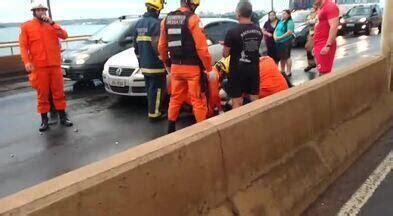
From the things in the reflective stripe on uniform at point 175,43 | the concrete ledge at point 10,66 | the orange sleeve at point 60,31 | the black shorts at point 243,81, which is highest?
the orange sleeve at point 60,31

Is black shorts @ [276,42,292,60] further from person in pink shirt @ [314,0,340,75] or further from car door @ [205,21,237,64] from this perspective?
person in pink shirt @ [314,0,340,75]

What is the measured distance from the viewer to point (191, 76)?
5988 millimetres

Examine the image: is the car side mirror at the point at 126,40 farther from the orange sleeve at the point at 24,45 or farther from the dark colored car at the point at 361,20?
the dark colored car at the point at 361,20

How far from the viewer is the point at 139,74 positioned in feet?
27.1

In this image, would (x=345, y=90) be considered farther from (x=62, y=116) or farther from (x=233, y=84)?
(x=62, y=116)

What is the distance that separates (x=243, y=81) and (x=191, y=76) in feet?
2.15

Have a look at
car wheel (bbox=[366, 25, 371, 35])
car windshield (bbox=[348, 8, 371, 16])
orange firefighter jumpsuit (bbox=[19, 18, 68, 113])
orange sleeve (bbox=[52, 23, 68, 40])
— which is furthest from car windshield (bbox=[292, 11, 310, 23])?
orange firefighter jumpsuit (bbox=[19, 18, 68, 113])

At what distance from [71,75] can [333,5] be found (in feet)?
20.5

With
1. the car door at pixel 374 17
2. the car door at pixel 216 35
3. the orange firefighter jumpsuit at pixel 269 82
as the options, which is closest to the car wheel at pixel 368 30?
the car door at pixel 374 17

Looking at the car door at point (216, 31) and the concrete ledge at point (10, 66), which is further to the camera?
the concrete ledge at point (10, 66)

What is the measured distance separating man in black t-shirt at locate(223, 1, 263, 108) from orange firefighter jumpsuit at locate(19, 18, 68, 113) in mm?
2762

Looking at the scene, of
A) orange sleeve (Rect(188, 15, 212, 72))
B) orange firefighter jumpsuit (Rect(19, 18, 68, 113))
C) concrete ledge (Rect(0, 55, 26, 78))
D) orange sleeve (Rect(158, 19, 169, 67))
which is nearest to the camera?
orange sleeve (Rect(188, 15, 212, 72))

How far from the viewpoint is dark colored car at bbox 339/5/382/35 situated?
26359 mm

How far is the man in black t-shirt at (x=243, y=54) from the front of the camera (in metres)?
5.56
